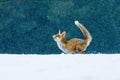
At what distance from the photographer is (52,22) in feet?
17.8

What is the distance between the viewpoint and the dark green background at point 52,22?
5.37 m
